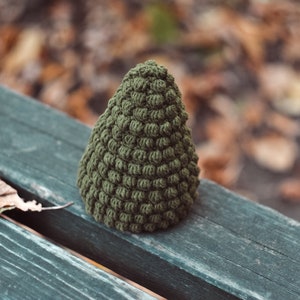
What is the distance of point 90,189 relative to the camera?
1124mm

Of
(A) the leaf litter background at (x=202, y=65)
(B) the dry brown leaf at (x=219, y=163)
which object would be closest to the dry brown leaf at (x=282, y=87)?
(A) the leaf litter background at (x=202, y=65)

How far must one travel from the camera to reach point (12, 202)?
1.16 metres

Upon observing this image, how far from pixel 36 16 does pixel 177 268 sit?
7.53 feet

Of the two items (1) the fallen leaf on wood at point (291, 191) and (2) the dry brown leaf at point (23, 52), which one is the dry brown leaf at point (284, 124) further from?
(2) the dry brown leaf at point (23, 52)

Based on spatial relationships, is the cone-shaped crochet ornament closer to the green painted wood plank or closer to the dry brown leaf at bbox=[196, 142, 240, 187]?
the green painted wood plank

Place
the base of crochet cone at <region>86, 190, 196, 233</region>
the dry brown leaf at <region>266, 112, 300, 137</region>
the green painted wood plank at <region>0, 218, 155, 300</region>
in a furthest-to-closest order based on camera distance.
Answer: the dry brown leaf at <region>266, 112, 300, 137</region> < the base of crochet cone at <region>86, 190, 196, 233</region> < the green painted wood plank at <region>0, 218, 155, 300</region>

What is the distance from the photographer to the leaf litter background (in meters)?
2.47

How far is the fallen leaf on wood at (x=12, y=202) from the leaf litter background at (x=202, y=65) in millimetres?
1211

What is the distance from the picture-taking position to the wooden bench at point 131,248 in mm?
1018

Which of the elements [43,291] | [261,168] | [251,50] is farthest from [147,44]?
[43,291]

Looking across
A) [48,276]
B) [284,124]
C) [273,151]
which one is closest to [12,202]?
[48,276]

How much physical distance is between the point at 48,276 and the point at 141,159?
27 cm

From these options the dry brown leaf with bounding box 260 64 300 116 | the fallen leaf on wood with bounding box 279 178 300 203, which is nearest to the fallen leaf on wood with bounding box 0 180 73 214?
the fallen leaf on wood with bounding box 279 178 300 203

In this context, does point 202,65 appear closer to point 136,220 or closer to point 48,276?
point 136,220
